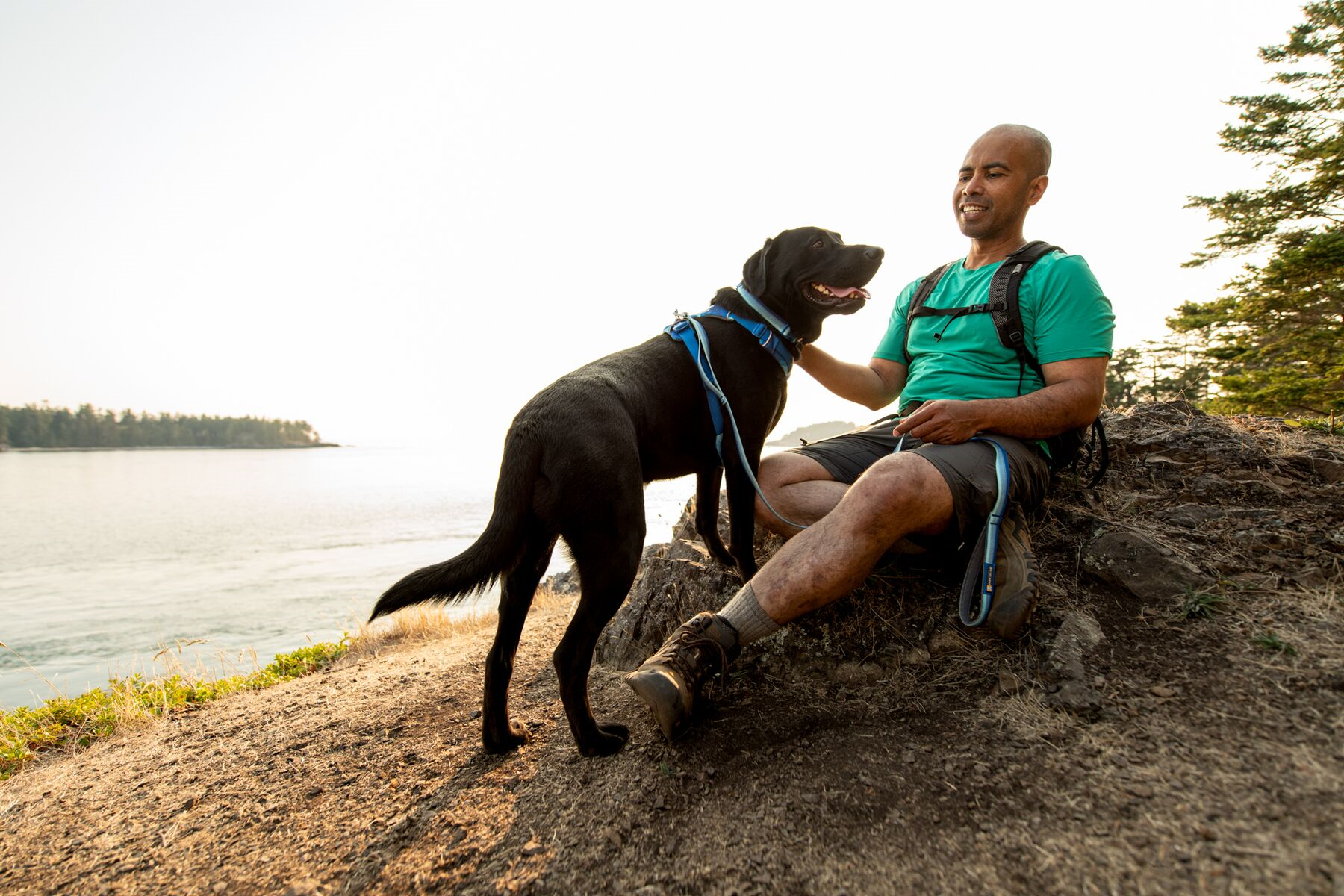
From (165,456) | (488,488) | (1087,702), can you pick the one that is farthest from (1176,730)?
(165,456)

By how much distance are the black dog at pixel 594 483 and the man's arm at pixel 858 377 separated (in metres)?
0.27

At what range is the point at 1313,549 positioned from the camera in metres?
2.23

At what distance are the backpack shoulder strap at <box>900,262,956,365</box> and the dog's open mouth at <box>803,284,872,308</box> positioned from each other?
23 cm

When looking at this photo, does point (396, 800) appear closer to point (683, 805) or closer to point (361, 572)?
point (683, 805)

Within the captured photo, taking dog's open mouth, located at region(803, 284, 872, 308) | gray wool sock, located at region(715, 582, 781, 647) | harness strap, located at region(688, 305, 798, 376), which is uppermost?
dog's open mouth, located at region(803, 284, 872, 308)

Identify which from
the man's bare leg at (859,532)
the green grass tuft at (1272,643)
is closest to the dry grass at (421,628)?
the man's bare leg at (859,532)

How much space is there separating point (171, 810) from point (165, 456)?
10418 cm

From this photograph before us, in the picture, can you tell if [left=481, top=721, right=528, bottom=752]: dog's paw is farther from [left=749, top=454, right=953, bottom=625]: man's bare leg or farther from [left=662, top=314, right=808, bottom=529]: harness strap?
[left=662, top=314, right=808, bottom=529]: harness strap

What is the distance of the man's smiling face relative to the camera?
2.70 m

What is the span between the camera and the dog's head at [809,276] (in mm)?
3121

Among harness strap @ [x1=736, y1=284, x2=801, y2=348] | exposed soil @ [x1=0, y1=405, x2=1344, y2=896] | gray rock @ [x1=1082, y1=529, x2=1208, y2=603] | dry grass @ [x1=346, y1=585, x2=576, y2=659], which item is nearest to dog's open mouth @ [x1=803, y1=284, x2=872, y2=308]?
harness strap @ [x1=736, y1=284, x2=801, y2=348]

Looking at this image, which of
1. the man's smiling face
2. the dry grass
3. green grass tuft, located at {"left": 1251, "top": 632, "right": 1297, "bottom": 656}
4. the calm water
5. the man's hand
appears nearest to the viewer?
green grass tuft, located at {"left": 1251, "top": 632, "right": 1297, "bottom": 656}

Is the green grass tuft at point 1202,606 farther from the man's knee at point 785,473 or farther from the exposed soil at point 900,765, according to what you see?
the man's knee at point 785,473

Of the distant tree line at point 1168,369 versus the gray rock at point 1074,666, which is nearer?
the gray rock at point 1074,666
